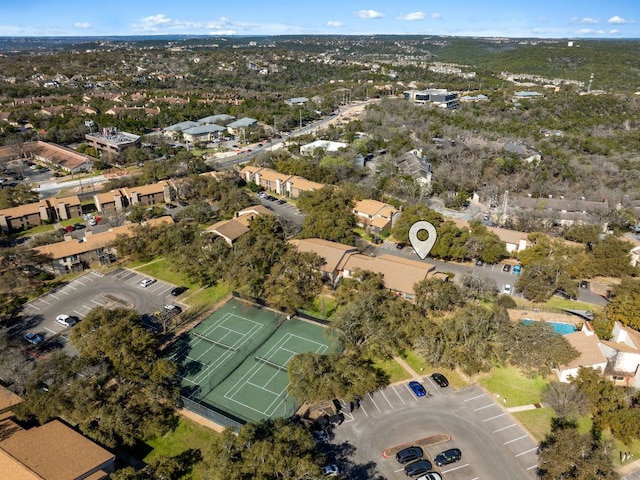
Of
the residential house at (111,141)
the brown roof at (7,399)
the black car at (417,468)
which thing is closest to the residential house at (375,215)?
the black car at (417,468)

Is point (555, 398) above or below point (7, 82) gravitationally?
below

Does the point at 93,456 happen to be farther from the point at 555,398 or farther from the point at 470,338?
the point at 555,398

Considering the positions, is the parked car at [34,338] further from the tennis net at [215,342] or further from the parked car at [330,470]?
the parked car at [330,470]

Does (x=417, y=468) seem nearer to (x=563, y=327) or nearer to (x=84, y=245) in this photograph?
(x=563, y=327)

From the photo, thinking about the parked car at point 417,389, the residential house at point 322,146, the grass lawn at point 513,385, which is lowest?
the grass lawn at point 513,385

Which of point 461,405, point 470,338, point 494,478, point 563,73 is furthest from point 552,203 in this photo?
point 563,73

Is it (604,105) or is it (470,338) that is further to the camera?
(604,105)
